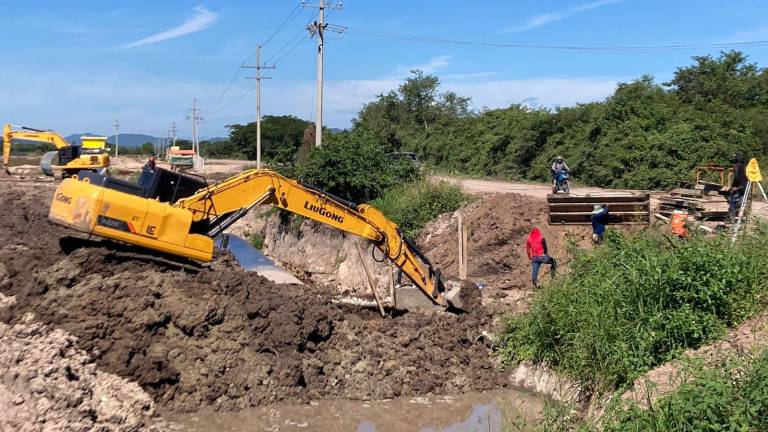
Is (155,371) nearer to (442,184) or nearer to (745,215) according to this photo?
(745,215)

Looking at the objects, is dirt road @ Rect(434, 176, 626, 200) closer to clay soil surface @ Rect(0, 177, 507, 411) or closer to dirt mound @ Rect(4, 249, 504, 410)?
clay soil surface @ Rect(0, 177, 507, 411)

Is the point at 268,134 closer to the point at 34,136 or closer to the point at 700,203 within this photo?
the point at 34,136

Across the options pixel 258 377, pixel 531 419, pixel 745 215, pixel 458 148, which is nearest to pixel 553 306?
pixel 531 419

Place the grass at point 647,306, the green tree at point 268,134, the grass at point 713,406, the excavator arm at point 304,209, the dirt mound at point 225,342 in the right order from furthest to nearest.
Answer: the green tree at point 268,134 → the excavator arm at point 304,209 → the dirt mound at point 225,342 → the grass at point 647,306 → the grass at point 713,406

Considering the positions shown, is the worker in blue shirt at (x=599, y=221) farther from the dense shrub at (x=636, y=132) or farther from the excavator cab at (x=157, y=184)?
the dense shrub at (x=636, y=132)

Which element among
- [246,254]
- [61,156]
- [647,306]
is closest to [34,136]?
[61,156]

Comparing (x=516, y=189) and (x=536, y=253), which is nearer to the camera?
(x=536, y=253)

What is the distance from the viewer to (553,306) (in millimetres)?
10195

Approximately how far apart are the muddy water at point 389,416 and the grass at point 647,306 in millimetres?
996

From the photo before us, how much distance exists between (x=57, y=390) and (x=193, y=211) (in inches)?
129

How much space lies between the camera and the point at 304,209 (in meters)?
11.2

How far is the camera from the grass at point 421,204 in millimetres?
21266

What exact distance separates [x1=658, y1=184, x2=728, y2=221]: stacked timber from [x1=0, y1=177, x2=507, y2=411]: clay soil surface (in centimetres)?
761

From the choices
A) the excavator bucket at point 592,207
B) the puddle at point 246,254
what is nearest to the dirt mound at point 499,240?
the excavator bucket at point 592,207
